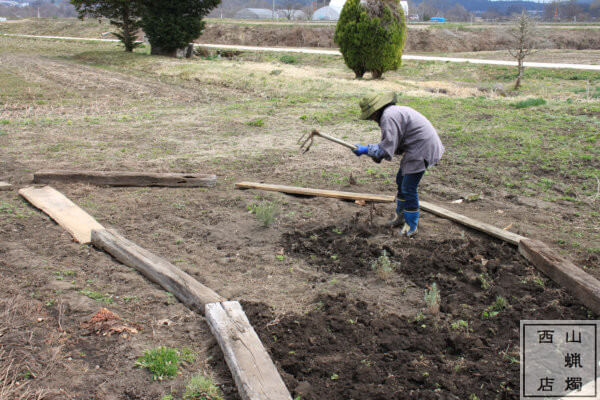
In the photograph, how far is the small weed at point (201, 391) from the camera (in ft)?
9.80

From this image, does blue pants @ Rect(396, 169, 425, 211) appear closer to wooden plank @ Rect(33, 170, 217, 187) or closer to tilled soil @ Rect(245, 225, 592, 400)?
tilled soil @ Rect(245, 225, 592, 400)

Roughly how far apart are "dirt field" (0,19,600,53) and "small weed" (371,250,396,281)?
3235cm

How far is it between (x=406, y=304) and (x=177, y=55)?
21.8 m

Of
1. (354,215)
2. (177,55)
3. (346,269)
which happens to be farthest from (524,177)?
(177,55)

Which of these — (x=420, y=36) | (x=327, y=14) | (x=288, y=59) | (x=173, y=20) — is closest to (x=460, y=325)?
(x=173, y=20)

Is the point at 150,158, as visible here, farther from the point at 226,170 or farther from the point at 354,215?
the point at 354,215

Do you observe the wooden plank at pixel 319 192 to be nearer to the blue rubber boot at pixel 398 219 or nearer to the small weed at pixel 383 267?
the blue rubber boot at pixel 398 219

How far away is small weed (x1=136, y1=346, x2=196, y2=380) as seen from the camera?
10.3 feet

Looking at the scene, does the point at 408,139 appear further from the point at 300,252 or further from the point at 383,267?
the point at 300,252

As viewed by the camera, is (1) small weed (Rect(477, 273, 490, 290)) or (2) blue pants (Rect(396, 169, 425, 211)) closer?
(1) small weed (Rect(477, 273, 490, 290))

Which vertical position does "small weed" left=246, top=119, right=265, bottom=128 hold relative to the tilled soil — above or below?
above

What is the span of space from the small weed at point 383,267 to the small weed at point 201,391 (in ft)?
6.66

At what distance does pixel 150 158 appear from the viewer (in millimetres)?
8250

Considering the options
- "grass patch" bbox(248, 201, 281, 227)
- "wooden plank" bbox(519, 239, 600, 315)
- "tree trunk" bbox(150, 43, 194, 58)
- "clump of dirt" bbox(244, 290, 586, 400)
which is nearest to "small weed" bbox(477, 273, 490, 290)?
"clump of dirt" bbox(244, 290, 586, 400)
